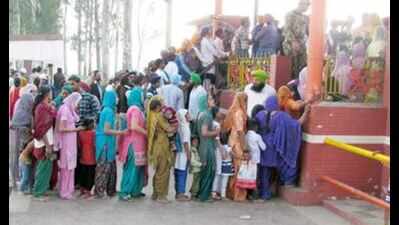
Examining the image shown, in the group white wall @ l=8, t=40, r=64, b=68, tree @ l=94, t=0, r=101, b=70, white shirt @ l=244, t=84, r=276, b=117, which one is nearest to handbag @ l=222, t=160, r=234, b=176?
white shirt @ l=244, t=84, r=276, b=117

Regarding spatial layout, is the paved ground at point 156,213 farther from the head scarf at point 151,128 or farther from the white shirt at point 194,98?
the white shirt at point 194,98

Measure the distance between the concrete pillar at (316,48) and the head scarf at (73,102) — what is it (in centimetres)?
336

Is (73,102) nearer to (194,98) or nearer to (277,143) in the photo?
(194,98)

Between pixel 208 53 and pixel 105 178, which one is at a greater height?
pixel 208 53

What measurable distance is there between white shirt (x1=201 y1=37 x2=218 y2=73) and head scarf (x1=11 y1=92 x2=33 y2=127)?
4551 millimetres

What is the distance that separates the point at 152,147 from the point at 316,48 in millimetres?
2742

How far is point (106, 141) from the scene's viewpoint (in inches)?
315

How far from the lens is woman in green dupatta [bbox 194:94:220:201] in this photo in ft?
26.4

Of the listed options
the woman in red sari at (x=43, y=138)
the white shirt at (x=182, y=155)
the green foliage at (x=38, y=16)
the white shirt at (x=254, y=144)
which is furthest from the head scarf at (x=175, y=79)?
the green foliage at (x=38, y=16)

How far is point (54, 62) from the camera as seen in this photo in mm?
24547

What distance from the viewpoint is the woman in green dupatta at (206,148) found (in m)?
8.05

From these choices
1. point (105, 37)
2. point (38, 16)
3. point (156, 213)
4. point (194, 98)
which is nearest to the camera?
point (156, 213)

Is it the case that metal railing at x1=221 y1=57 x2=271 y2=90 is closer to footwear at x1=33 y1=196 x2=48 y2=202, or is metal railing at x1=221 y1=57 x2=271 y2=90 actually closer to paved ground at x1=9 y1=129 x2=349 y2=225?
paved ground at x1=9 y1=129 x2=349 y2=225

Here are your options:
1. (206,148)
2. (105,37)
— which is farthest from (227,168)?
(105,37)
